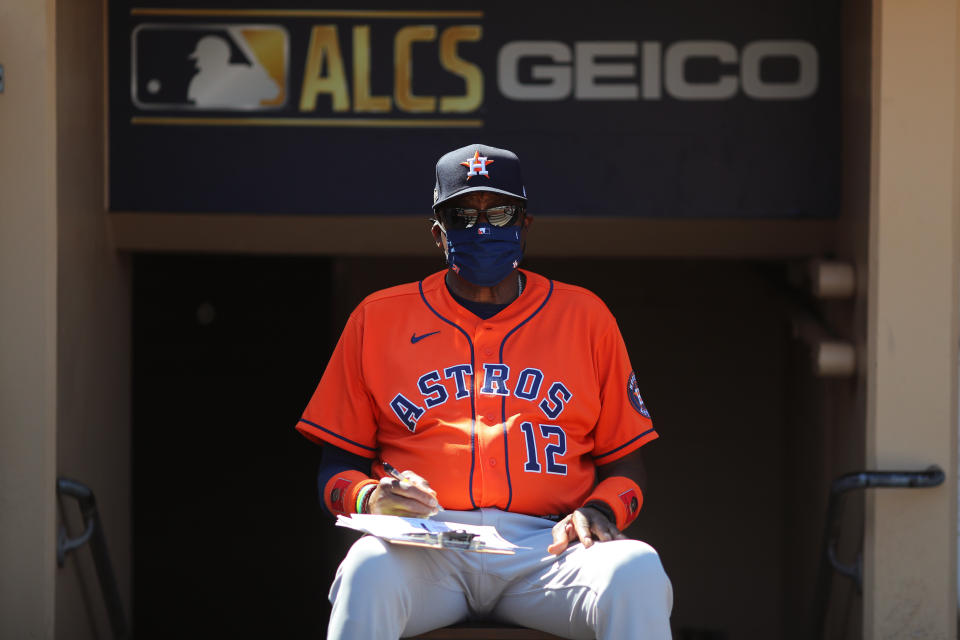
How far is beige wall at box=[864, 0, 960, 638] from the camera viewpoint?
3.40 meters

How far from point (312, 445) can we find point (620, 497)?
2851 millimetres

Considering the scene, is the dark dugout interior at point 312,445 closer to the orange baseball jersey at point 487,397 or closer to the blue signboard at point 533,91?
the blue signboard at point 533,91

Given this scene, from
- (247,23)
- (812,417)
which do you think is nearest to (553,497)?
(247,23)

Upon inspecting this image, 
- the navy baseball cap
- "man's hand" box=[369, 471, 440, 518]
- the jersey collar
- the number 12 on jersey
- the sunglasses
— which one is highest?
the navy baseball cap

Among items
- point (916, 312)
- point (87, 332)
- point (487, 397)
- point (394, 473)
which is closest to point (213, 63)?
point (87, 332)

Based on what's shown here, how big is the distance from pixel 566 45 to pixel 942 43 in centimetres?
119

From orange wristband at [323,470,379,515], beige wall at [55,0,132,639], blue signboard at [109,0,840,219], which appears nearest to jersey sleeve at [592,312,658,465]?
orange wristband at [323,470,379,515]

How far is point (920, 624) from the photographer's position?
3436 mm

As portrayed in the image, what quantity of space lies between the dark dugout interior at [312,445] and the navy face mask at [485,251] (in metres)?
2.19

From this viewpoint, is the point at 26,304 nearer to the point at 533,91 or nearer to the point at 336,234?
the point at 336,234

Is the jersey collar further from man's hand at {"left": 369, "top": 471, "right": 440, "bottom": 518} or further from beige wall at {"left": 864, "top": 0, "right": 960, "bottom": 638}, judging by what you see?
beige wall at {"left": 864, "top": 0, "right": 960, "bottom": 638}

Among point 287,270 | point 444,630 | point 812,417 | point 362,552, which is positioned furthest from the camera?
point 287,270

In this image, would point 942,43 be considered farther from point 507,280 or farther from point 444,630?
point 444,630

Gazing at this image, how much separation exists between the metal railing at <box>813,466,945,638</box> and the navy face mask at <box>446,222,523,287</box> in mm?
1105
